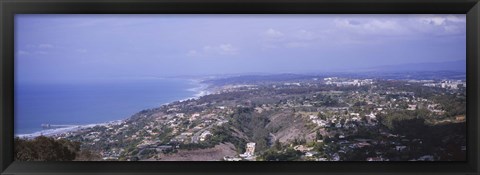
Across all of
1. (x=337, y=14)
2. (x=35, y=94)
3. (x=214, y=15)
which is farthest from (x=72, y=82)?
(x=337, y=14)

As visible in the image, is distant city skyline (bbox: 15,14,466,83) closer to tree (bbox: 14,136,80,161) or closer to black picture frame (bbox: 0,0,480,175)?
black picture frame (bbox: 0,0,480,175)

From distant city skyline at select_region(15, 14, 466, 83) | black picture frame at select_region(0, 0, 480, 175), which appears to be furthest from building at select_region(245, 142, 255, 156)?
distant city skyline at select_region(15, 14, 466, 83)

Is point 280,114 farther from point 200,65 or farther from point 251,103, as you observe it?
point 200,65

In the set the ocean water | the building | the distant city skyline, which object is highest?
the distant city skyline

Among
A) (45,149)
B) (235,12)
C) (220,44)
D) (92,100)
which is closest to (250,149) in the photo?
(220,44)

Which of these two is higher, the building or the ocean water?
the ocean water

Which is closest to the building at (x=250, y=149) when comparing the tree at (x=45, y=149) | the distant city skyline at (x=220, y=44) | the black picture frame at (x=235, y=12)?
the black picture frame at (x=235, y=12)
